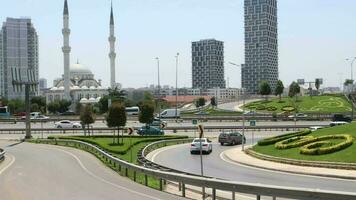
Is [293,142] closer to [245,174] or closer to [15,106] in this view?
[245,174]

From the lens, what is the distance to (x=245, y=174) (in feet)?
95.5

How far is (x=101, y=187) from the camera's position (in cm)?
2184

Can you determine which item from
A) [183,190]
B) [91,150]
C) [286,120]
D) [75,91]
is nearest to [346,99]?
[286,120]

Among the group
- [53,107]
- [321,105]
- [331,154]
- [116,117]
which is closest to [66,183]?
[331,154]

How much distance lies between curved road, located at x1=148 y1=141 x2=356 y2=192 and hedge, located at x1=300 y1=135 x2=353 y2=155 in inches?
165

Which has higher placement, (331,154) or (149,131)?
(331,154)

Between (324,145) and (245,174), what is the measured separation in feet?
30.0

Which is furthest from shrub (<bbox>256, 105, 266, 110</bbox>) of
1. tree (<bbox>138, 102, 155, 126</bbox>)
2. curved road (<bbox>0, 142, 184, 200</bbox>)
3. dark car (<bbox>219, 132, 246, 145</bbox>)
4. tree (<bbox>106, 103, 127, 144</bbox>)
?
curved road (<bbox>0, 142, 184, 200</bbox>)

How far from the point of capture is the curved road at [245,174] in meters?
23.6

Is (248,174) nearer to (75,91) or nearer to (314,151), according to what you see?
(314,151)

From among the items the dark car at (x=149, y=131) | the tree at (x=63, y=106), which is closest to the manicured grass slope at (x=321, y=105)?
the tree at (x=63, y=106)

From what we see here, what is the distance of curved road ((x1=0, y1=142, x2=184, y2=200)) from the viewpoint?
757 inches

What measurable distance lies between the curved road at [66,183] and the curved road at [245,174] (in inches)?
208

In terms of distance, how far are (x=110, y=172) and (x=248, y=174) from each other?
6978 millimetres
